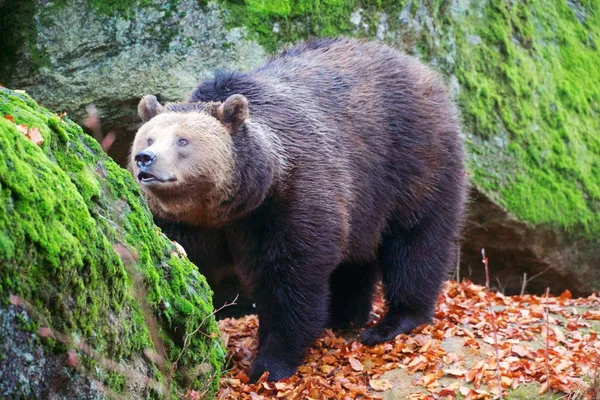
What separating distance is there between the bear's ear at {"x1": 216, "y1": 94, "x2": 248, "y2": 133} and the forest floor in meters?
2.08

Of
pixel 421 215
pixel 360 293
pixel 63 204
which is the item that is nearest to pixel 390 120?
pixel 421 215

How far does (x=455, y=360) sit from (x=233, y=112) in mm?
2782

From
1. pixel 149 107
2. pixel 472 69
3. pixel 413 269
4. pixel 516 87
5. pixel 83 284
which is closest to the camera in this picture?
pixel 83 284

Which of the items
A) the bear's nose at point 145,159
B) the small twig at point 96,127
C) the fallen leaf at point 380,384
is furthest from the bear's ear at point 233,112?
the fallen leaf at point 380,384

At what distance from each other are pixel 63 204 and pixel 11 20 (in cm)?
585

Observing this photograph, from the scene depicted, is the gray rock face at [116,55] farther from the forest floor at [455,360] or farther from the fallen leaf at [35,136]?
the fallen leaf at [35,136]

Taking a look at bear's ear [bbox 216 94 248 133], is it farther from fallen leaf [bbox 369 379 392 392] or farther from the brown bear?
fallen leaf [bbox 369 379 392 392]

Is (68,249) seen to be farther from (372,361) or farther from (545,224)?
(545,224)

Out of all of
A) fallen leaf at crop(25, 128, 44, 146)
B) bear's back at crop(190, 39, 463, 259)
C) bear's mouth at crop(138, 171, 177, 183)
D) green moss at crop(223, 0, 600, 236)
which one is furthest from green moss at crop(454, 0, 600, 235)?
fallen leaf at crop(25, 128, 44, 146)

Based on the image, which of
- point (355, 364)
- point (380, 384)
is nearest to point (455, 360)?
point (380, 384)

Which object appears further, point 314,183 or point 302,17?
point 302,17

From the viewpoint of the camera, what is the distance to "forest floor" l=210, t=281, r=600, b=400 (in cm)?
641

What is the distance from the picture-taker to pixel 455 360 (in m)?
6.96

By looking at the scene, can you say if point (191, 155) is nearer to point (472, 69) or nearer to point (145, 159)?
point (145, 159)
